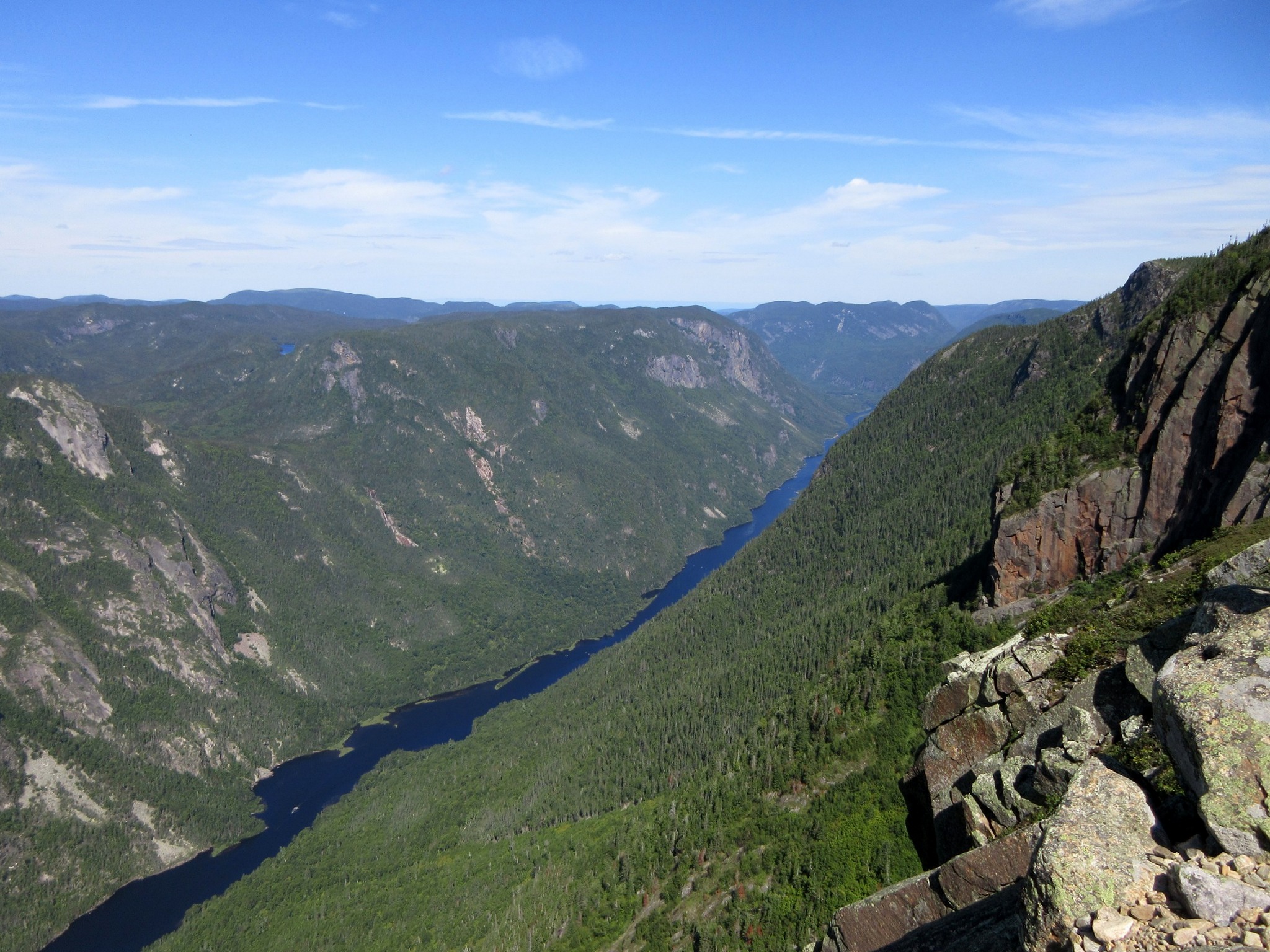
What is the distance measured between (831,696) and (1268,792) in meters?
91.5

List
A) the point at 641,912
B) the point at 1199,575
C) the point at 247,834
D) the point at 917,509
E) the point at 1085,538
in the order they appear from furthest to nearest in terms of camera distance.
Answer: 1. the point at 247,834
2. the point at 917,509
3. the point at 641,912
4. the point at 1085,538
5. the point at 1199,575

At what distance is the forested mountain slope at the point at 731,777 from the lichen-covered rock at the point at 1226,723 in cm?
5452

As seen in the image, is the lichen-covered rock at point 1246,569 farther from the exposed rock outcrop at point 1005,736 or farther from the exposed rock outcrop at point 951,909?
the exposed rock outcrop at point 951,909

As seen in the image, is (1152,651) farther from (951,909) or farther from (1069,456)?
(1069,456)

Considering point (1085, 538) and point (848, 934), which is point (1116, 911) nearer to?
point (848, 934)

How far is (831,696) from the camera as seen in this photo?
105938 mm

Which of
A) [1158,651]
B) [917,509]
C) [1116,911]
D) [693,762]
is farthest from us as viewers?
[917,509]

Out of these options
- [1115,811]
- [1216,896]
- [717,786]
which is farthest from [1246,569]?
[717,786]

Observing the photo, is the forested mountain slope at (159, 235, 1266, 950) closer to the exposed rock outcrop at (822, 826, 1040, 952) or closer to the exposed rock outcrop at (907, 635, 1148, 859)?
the exposed rock outcrop at (907, 635, 1148, 859)

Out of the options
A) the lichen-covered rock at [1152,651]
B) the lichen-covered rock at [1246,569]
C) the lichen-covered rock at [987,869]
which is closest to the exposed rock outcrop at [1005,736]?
the lichen-covered rock at [1152,651]

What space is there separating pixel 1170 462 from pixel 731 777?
7352cm

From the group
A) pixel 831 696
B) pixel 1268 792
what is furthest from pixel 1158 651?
pixel 831 696

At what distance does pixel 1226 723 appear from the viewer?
20250mm

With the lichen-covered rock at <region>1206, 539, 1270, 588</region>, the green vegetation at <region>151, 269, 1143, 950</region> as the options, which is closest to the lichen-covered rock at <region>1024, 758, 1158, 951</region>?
the lichen-covered rock at <region>1206, 539, 1270, 588</region>
